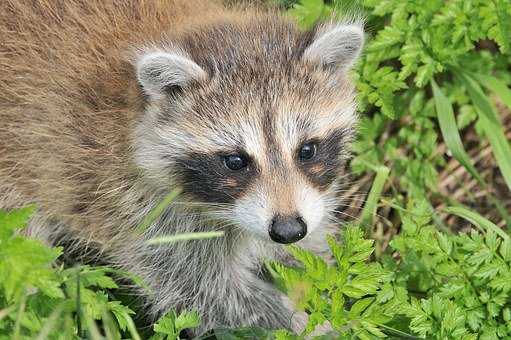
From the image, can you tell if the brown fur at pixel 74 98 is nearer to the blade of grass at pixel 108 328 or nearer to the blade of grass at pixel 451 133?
the blade of grass at pixel 108 328

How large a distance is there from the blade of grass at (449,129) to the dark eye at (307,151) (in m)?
1.47

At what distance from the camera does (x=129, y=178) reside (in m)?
4.66

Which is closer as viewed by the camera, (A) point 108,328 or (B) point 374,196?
(A) point 108,328

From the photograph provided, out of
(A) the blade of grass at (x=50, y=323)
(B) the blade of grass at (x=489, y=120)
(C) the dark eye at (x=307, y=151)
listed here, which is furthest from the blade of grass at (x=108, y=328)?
(B) the blade of grass at (x=489, y=120)

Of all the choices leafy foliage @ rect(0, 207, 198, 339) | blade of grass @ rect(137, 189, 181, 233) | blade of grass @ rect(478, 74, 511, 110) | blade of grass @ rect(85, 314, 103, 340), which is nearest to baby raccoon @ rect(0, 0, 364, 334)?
blade of grass @ rect(137, 189, 181, 233)

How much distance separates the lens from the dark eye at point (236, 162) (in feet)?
13.8

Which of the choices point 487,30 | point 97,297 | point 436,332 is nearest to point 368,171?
point 487,30

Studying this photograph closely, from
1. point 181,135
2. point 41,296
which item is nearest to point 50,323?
point 41,296

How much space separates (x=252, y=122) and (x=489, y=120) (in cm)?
208

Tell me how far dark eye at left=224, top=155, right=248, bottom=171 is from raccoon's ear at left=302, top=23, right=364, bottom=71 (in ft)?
1.94

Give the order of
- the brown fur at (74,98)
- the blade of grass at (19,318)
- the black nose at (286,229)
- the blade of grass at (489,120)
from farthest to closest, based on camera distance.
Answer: the blade of grass at (489,120), the brown fur at (74,98), the black nose at (286,229), the blade of grass at (19,318)

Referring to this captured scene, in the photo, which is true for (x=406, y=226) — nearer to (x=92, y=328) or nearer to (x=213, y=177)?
(x=213, y=177)

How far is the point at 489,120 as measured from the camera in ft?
18.5

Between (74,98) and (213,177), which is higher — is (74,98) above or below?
above
